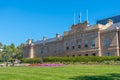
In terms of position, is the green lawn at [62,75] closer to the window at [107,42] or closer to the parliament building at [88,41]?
the parliament building at [88,41]

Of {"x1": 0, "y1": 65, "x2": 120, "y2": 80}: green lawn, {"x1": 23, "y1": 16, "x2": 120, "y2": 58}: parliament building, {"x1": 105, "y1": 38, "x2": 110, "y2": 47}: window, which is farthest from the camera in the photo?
{"x1": 105, "y1": 38, "x2": 110, "y2": 47}: window

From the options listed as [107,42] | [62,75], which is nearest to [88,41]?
[107,42]

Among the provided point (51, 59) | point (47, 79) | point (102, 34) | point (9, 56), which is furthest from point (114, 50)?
point (9, 56)

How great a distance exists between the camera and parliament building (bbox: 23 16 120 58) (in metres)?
53.2

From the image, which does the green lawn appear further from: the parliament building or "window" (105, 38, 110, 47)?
"window" (105, 38, 110, 47)

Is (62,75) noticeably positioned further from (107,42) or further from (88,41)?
(88,41)

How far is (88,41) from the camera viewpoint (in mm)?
58188

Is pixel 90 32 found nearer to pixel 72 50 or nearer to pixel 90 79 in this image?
pixel 72 50

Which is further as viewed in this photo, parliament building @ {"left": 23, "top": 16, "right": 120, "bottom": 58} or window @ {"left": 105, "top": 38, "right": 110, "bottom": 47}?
window @ {"left": 105, "top": 38, "right": 110, "bottom": 47}

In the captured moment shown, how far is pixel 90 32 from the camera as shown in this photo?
57531 mm

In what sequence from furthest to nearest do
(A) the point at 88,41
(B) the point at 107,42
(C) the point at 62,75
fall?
1. (A) the point at 88,41
2. (B) the point at 107,42
3. (C) the point at 62,75

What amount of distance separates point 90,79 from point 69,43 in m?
50.5

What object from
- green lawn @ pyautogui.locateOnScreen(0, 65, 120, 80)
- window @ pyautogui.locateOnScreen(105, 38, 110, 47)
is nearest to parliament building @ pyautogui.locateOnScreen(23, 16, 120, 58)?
window @ pyautogui.locateOnScreen(105, 38, 110, 47)

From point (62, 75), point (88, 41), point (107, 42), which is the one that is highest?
point (88, 41)
